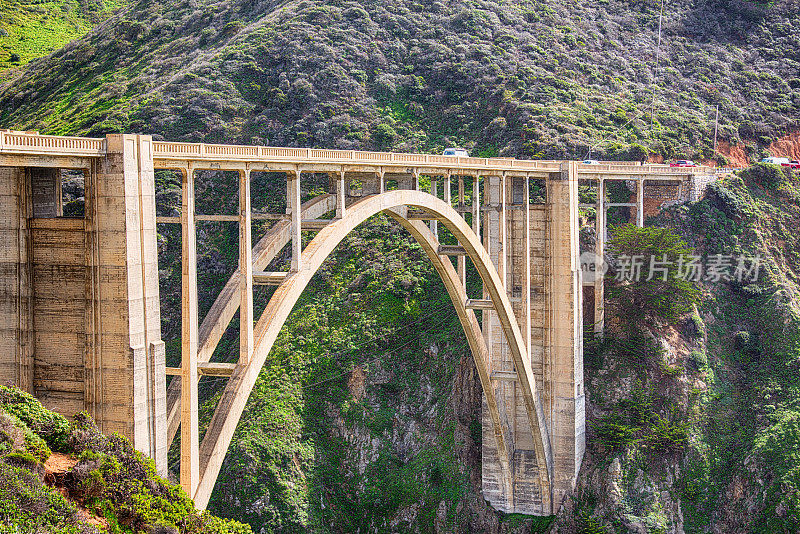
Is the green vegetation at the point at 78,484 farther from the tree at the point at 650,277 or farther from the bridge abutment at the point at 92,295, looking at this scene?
the tree at the point at 650,277

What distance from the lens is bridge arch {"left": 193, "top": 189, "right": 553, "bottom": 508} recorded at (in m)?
20.9

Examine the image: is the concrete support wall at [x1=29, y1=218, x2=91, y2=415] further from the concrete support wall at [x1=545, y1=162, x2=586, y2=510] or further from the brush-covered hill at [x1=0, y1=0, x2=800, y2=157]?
the brush-covered hill at [x1=0, y1=0, x2=800, y2=157]

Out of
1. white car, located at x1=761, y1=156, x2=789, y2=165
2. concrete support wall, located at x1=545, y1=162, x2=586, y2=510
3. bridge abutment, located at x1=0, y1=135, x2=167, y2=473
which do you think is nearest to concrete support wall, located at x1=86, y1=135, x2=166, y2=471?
bridge abutment, located at x1=0, y1=135, x2=167, y2=473

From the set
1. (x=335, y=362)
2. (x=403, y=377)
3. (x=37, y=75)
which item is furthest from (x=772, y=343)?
(x=37, y=75)

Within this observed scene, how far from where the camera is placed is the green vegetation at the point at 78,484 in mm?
14648

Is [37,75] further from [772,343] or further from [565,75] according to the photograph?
[772,343]

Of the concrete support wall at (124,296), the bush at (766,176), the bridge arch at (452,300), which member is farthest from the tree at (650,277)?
the concrete support wall at (124,296)

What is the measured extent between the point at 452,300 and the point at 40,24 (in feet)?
220

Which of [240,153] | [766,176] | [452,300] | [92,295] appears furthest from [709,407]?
[92,295]

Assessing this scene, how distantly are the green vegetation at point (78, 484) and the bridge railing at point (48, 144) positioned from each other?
4.53 metres

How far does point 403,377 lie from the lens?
46688 millimetres

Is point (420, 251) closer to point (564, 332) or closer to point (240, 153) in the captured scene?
point (564, 332)

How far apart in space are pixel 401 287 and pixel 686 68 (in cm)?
3412

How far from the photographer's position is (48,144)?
58.2ft
